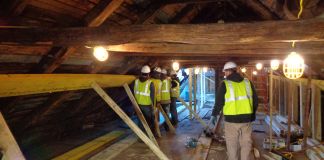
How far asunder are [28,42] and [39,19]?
318 mm

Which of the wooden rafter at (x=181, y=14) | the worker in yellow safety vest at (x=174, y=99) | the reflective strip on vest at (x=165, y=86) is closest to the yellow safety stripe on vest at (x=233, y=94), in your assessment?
the wooden rafter at (x=181, y=14)

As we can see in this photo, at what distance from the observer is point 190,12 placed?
531 centimetres

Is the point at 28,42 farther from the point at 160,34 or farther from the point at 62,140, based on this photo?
the point at 62,140

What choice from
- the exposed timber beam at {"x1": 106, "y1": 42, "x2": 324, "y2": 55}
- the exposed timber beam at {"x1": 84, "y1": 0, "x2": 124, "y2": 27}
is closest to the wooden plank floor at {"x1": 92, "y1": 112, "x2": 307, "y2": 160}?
the exposed timber beam at {"x1": 106, "y1": 42, "x2": 324, "y2": 55}

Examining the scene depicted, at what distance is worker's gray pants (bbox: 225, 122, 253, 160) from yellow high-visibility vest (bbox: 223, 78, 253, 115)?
0.21 meters

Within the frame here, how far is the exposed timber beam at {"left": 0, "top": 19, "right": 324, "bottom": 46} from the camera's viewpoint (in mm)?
2447

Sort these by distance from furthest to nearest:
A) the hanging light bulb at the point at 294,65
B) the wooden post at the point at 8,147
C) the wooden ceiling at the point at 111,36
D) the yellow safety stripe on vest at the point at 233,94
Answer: the yellow safety stripe on vest at the point at 233,94 < the hanging light bulb at the point at 294,65 < the wooden ceiling at the point at 111,36 < the wooden post at the point at 8,147

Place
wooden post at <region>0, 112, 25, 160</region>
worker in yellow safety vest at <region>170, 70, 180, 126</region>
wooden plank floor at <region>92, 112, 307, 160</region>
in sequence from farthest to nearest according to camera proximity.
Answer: worker in yellow safety vest at <region>170, 70, 180, 126</region>
wooden plank floor at <region>92, 112, 307, 160</region>
wooden post at <region>0, 112, 25, 160</region>

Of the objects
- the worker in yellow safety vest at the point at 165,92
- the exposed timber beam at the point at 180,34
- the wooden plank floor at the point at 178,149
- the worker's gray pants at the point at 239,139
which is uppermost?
the exposed timber beam at the point at 180,34

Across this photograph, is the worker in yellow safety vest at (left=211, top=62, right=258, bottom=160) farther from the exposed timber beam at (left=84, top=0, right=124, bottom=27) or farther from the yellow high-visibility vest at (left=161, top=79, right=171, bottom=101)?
the yellow high-visibility vest at (left=161, top=79, right=171, bottom=101)

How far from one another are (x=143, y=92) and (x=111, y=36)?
324cm

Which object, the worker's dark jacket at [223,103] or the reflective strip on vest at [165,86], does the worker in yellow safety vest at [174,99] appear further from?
the worker's dark jacket at [223,103]

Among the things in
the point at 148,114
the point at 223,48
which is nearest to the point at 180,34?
the point at 223,48

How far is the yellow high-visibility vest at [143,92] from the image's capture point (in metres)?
5.98
